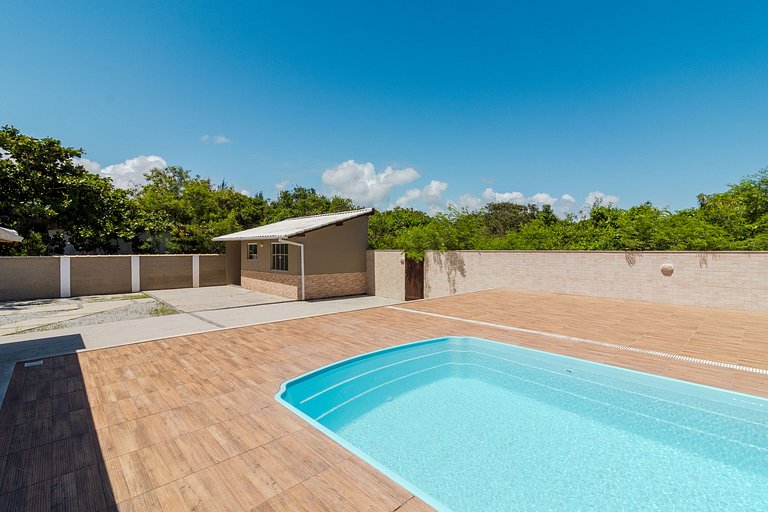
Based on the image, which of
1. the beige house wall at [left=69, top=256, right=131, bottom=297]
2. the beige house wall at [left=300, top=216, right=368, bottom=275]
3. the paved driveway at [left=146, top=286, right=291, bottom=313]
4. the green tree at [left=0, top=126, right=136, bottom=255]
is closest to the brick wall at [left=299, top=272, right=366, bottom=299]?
the beige house wall at [left=300, top=216, right=368, bottom=275]

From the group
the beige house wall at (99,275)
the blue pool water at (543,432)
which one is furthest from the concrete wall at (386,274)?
the beige house wall at (99,275)

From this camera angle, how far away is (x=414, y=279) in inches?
544

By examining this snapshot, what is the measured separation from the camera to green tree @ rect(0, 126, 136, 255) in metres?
14.3

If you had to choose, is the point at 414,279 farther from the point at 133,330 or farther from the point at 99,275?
the point at 99,275

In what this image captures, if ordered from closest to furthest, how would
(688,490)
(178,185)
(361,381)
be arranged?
(688,490), (361,381), (178,185)

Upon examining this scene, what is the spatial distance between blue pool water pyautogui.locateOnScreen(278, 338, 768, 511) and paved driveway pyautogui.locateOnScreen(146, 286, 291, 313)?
773cm

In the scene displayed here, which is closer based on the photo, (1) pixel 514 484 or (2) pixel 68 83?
(1) pixel 514 484

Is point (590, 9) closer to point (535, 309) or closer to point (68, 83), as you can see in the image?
point (535, 309)

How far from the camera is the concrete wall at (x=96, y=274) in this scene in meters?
12.7

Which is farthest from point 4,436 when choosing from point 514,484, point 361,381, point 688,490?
point 688,490

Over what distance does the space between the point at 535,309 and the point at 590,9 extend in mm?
11050

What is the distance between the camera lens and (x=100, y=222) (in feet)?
53.7

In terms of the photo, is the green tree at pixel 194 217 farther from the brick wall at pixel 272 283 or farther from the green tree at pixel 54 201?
the brick wall at pixel 272 283

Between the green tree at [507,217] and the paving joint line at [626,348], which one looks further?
the green tree at [507,217]
